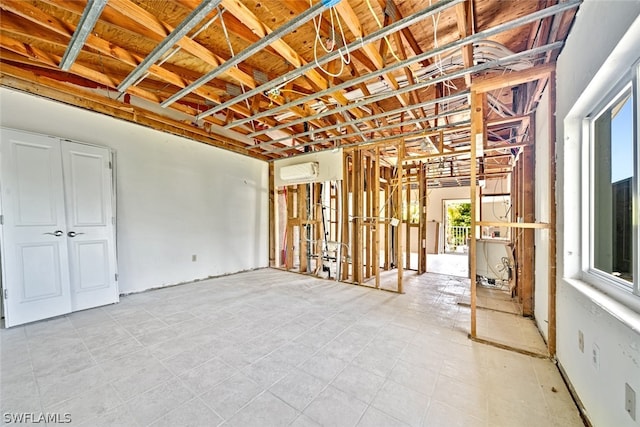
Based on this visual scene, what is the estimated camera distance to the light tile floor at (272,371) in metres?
1.45

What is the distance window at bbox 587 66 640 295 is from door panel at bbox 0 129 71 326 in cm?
508

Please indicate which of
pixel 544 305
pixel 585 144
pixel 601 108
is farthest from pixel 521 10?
pixel 544 305

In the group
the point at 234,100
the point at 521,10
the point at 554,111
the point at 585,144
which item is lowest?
the point at 585,144

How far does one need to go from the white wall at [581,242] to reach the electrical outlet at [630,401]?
0.03 metres

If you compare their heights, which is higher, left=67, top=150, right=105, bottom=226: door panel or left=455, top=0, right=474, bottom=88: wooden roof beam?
left=455, top=0, right=474, bottom=88: wooden roof beam

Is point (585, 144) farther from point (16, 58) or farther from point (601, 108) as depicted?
point (16, 58)

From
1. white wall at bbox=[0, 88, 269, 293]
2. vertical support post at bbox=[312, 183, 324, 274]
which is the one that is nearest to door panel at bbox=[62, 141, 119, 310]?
white wall at bbox=[0, 88, 269, 293]

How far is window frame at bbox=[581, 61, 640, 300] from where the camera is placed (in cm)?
113

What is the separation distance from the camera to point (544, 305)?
96.7 inches

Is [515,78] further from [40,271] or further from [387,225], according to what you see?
[40,271]

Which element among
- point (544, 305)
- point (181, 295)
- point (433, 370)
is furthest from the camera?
point (181, 295)

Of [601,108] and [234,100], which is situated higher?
[234,100]

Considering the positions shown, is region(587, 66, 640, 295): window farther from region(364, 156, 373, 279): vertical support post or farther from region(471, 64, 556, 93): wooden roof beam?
region(364, 156, 373, 279): vertical support post

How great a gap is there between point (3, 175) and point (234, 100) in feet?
8.66
